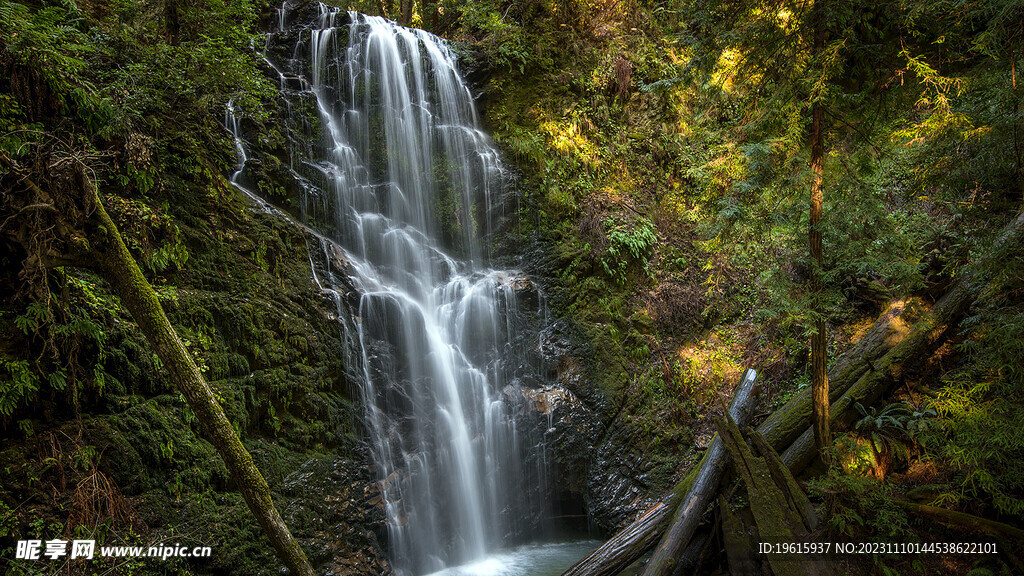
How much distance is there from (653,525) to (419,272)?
19.3 feet

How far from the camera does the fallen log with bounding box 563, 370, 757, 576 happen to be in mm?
4953

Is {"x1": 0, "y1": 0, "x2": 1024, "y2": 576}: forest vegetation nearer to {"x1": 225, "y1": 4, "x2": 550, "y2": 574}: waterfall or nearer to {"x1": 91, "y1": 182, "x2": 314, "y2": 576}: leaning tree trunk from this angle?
{"x1": 91, "y1": 182, "x2": 314, "y2": 576}: leaning tree trunk

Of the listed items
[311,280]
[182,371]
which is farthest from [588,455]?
[182,371]

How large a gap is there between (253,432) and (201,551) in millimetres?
1345

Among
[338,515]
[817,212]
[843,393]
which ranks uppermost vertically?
[817,212]

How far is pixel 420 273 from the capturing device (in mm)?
8961

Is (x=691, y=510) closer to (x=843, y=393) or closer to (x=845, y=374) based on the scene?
(x=843, y=393)

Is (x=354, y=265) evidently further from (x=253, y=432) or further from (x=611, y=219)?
(x=611, y=219)

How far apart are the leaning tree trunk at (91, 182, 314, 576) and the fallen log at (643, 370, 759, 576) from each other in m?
3.35

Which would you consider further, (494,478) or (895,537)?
(494,478)

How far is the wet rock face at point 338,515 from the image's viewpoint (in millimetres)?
5473

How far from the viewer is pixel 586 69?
39.0 feet

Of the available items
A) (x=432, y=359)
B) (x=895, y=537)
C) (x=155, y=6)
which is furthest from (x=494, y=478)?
(x=155, y=6)

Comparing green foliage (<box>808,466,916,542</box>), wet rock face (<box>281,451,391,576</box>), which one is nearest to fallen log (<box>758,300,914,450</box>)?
green foliage (<box>808,466,916,542</box>)
